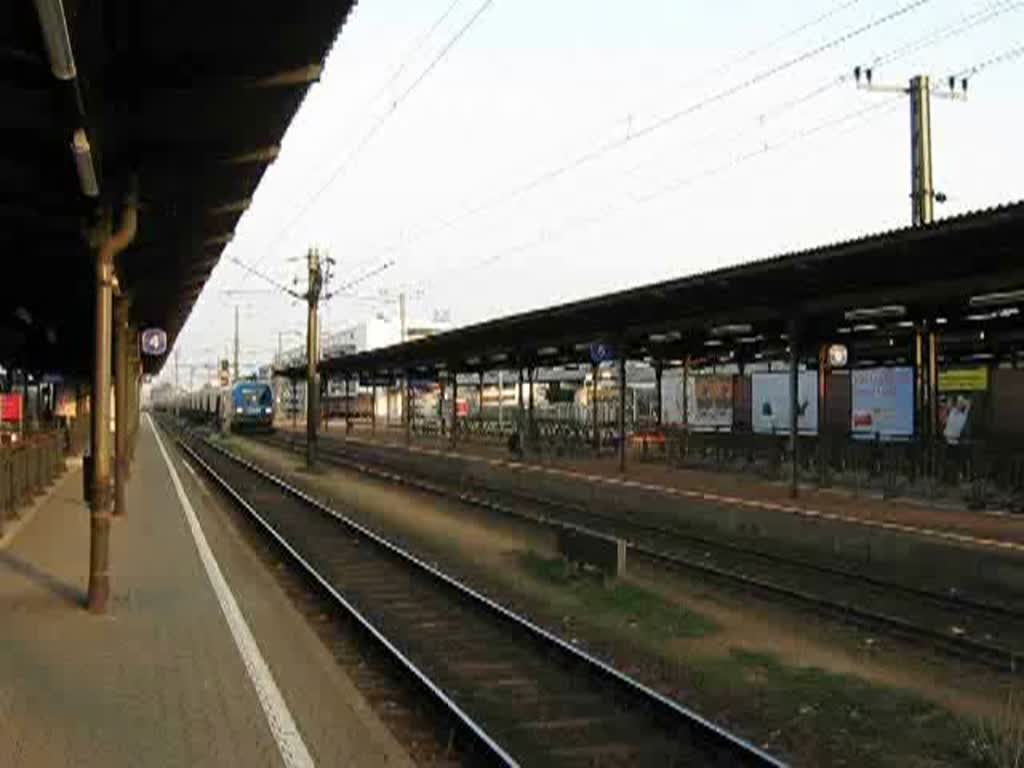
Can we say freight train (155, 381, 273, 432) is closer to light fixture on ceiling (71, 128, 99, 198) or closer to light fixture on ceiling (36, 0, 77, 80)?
light fixture on ceiling (71, 128, 99, 198)

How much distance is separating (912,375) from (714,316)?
170 inches

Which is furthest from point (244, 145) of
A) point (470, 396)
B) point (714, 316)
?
point (470, 396)

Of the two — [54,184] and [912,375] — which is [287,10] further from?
[912,375]

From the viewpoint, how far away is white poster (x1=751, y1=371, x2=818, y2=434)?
3325 cm

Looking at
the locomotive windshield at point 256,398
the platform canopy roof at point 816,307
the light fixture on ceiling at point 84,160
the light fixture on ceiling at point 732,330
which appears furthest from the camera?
the locomotive windshield at point 256,398

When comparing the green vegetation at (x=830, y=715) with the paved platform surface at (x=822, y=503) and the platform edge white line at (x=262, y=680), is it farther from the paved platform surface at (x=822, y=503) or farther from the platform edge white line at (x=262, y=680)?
the paved platform surface at (x=822, y=503)

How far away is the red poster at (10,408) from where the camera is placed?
23.3m

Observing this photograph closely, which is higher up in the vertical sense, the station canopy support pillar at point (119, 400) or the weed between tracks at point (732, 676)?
the station canopy support pillar at point (119, 400)

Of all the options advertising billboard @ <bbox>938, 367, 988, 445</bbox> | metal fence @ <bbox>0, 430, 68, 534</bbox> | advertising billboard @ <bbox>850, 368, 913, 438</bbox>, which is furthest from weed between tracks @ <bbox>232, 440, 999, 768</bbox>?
advertising billboard @ <bbox>938, 367, 988, 445</bbox>

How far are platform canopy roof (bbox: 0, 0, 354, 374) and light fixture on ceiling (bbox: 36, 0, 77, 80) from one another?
0.05ft

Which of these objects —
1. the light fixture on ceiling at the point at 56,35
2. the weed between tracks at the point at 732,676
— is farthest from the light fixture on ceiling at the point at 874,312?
the light fixture on ceiling at the point at 56,35

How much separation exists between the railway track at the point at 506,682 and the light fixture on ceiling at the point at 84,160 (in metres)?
4.77

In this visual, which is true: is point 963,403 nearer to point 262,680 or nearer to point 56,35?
point 262,680

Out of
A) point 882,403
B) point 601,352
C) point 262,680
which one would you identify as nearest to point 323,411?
point 601,352
